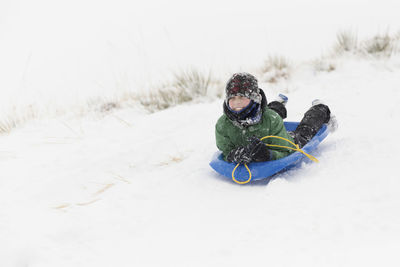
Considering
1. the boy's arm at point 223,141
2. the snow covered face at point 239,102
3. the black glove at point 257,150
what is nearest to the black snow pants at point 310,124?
the black glove at point 257,150

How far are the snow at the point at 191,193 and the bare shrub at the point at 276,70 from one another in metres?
0.42

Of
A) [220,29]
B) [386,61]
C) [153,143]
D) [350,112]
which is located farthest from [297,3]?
[153,143]

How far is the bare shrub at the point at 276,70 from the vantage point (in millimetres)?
→ 5298

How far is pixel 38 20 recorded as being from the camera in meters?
13.5

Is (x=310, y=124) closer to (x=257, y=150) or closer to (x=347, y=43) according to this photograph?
(x=257, y=150)

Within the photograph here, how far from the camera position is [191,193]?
7.99ft

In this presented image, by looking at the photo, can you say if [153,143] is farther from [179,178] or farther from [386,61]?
[386,61]

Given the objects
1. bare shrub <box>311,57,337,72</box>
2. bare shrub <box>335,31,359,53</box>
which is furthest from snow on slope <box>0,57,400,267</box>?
bare shrub <box>335,31,359,53</box>

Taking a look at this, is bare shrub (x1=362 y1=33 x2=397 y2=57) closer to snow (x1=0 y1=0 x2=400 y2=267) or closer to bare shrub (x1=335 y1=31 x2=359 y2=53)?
bare shrub (x1=335 y1=31 x2=359 y2=53)

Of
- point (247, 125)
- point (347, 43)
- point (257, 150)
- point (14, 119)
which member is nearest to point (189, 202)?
point (257, 150)

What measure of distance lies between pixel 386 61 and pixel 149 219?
4.45 m

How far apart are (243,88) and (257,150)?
0.45m

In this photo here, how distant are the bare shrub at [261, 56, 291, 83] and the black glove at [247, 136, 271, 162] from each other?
290 cm

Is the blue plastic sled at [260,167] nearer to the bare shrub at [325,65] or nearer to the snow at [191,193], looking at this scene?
the snow at [191,193]
